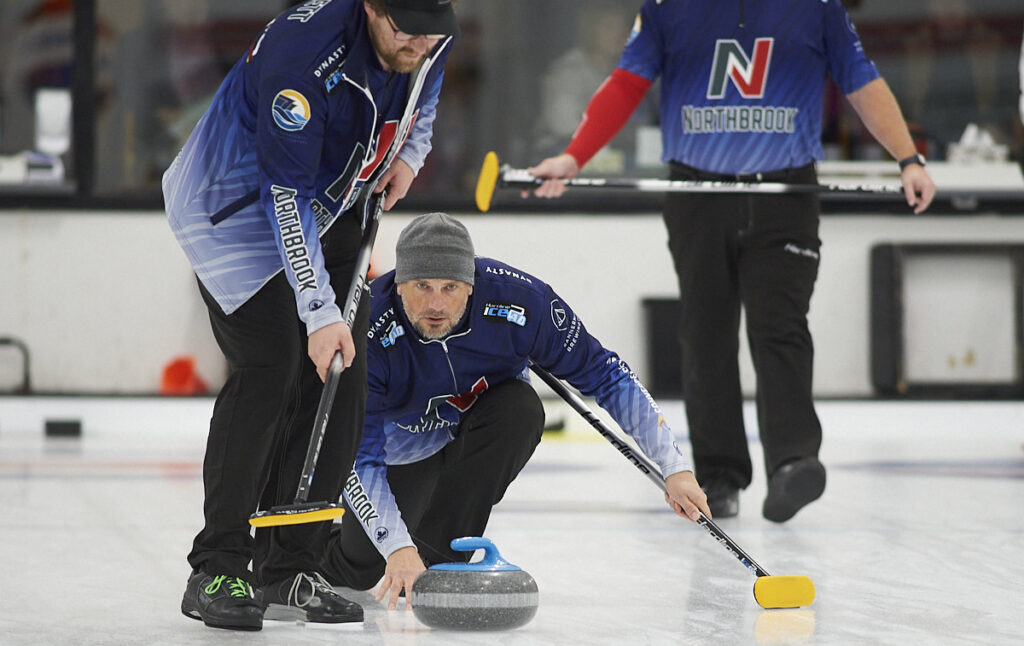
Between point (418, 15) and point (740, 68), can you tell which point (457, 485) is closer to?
point (418, 15)

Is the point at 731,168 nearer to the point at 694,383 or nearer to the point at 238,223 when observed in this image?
the point at 694,383

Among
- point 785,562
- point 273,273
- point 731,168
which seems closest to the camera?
point 273,273

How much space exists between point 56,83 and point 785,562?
201 inches

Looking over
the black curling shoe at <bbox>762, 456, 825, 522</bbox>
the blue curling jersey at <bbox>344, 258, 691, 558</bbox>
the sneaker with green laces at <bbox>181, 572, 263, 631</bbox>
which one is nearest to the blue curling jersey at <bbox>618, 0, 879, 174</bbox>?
the black curling shoe at <bbox>762, 456, 825, 522</bbox>

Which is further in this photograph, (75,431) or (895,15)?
(895,15)

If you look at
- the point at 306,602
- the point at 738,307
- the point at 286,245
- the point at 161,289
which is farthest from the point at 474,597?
the point at 161,289

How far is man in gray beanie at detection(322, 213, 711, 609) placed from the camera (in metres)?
2.54

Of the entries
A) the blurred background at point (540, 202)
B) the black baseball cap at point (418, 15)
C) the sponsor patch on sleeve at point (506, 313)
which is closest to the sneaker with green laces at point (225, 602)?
the sponsor patch on sleeve at point (506, 313)

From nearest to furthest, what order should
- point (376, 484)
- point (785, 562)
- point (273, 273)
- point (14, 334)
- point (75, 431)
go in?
1. point (273, 273)
2. point (376, 484)
3. point (785, 562)
4. point (75, 431)
5. point (14, 334)

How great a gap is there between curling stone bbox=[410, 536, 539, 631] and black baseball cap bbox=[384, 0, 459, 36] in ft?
2.66

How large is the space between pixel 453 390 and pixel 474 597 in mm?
639

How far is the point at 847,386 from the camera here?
6.46m

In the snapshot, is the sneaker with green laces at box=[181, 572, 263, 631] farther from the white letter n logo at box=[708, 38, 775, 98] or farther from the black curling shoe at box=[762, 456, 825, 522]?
the white letter n logo at box=[708, 38, 775, 98]

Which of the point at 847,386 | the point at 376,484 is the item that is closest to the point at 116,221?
the point at 847,386
